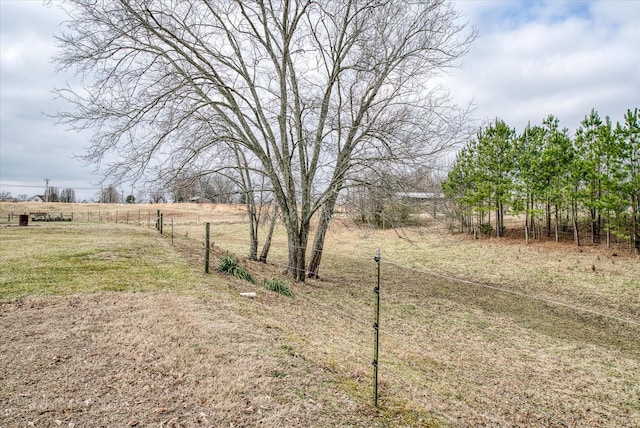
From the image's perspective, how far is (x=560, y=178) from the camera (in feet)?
61.4

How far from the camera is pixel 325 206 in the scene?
403 inches

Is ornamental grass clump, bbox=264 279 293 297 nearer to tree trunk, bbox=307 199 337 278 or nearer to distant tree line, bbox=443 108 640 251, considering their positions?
tree trunk, bbox=307 199 337 278

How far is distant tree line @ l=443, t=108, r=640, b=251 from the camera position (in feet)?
52.0

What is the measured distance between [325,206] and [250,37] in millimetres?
5313

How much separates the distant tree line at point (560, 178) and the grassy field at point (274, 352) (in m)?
4.63

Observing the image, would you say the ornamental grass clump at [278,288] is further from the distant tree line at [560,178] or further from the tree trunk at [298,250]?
the distant tree line at [560,178]

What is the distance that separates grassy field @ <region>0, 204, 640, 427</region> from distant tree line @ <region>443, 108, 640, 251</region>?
4.63 metres

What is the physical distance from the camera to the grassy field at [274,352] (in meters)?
3.26

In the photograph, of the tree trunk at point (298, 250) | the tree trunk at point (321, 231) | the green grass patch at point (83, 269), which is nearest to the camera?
the green grass patch at point (83, 269)

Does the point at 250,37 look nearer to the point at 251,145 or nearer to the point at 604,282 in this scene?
the point at 251,145

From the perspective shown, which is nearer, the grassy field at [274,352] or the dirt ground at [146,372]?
the dirt ground at [146,372]

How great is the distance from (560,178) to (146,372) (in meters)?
20.9

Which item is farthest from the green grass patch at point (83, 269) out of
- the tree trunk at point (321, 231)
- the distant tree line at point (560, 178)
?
the distant tree line at point (560, 178)

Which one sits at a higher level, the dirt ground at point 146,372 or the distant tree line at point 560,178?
the distant tree line at point 560,178
